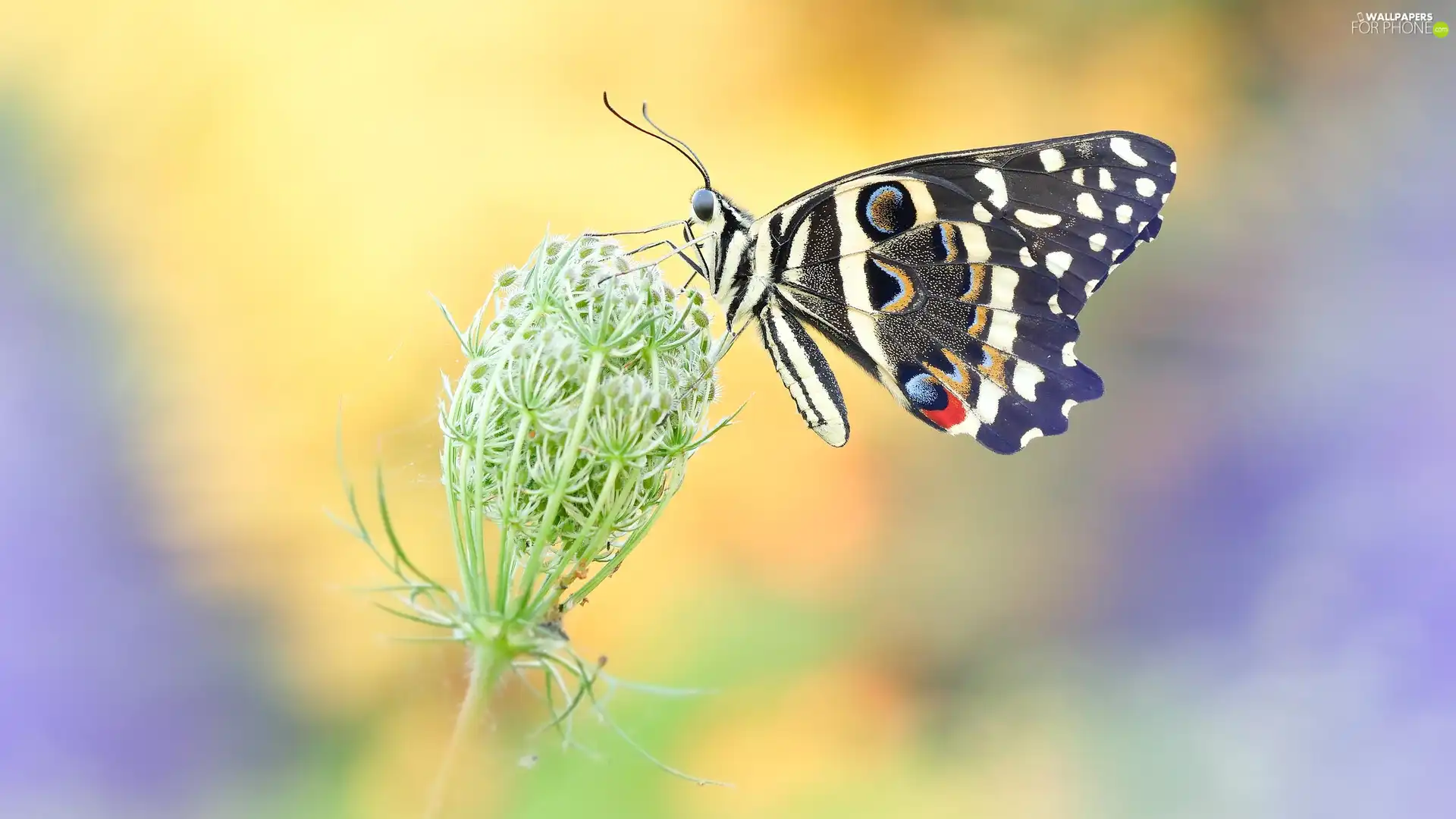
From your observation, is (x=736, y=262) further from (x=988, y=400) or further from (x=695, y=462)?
(x=695, y=462)

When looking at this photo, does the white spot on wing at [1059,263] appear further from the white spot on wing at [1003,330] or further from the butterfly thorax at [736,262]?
the butterfly thorax at [736,262]

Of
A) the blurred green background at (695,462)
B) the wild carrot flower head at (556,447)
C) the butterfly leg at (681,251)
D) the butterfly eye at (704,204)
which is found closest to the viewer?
the wild carrot flower head at (556,447)

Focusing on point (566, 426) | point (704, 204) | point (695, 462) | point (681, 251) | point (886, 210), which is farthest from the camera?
point (695, 462)

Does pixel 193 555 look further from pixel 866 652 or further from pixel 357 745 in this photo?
pixel 866 652

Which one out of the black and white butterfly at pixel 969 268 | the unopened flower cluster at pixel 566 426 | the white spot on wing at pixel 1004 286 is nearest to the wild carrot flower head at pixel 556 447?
the unopened flower cluster at pixel 566 426

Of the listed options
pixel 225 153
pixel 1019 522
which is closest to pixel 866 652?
pixel 1019 522

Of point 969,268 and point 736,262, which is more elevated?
point 969,268

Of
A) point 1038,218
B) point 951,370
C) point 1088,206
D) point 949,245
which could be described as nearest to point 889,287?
point 949,245
